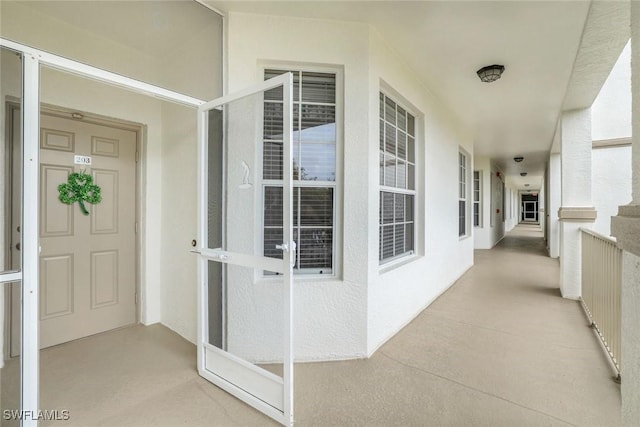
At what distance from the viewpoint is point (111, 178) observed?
2914 millimetres

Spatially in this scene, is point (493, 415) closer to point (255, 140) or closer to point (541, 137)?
point (255, 140)

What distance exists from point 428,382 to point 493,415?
1.42ft

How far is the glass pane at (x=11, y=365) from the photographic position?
5.00 ft

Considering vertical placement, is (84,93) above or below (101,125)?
above

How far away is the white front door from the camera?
2543 mm

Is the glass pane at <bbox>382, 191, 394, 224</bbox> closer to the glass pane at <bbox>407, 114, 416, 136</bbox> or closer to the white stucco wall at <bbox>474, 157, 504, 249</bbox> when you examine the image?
the glass pane at <bbox>407, 114, 416, 136</bbox>

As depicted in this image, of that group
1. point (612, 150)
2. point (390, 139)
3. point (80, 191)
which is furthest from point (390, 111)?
point (612, 150)

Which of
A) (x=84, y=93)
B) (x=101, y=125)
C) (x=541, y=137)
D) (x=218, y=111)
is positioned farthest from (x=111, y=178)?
(x=541, y=137)

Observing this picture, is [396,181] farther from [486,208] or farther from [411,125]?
[486,208]

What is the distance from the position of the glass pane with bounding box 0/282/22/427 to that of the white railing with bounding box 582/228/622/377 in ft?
12.0

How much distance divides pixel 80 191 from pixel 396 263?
3136 mm

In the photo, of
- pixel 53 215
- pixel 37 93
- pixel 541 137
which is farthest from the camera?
pixel 541 137

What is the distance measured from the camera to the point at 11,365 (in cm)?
153

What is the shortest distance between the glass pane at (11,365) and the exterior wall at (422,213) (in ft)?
7.23
